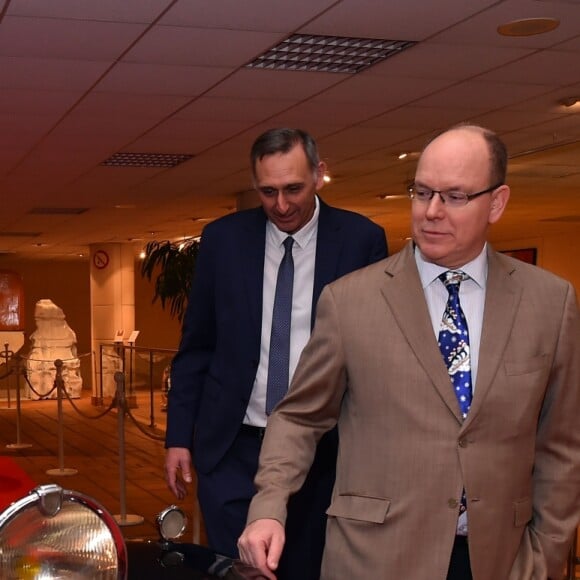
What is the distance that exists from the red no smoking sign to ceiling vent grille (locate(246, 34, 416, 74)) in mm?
14414

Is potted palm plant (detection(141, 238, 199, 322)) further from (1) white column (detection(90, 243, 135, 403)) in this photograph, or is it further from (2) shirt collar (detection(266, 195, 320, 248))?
(2) shirt collar (detection(266, 195, 320, 248))

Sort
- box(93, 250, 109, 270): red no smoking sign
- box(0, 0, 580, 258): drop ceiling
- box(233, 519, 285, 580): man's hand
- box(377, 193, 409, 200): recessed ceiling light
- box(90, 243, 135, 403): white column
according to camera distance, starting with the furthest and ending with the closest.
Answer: box(93, 250, 109, 270): red no smoking sign
box(90, 243, 135, 403): white column
box(377, 193, 409, 200): recessed ceiling light
box(0, 0, 580, 258): drop ceiling
box(233, 519, 285, 580): man's hand

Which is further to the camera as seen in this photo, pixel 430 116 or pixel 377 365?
pixel 430 116

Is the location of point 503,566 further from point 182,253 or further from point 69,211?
point 69,211

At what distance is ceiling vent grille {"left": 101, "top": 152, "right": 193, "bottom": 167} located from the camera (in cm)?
901

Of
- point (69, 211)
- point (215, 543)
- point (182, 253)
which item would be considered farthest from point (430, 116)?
point (69, 211)

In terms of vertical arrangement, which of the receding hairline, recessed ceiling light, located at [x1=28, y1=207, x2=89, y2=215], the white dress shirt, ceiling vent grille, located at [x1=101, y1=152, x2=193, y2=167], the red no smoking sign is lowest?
the white dress shirt

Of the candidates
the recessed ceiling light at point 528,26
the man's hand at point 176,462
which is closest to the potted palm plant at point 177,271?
the recessed ceiling light at point 528,26

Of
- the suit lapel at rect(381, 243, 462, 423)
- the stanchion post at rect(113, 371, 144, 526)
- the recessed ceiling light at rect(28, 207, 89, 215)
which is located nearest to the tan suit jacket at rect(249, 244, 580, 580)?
the suit lapel at rect(381, 243, 462, 423)

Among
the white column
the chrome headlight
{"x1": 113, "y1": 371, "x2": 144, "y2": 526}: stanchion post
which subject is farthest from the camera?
the white column

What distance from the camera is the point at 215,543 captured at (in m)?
2.62

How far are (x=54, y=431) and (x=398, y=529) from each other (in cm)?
1075

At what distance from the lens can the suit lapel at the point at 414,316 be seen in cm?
179

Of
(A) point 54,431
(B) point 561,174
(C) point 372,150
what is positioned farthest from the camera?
(A) point 54,431
